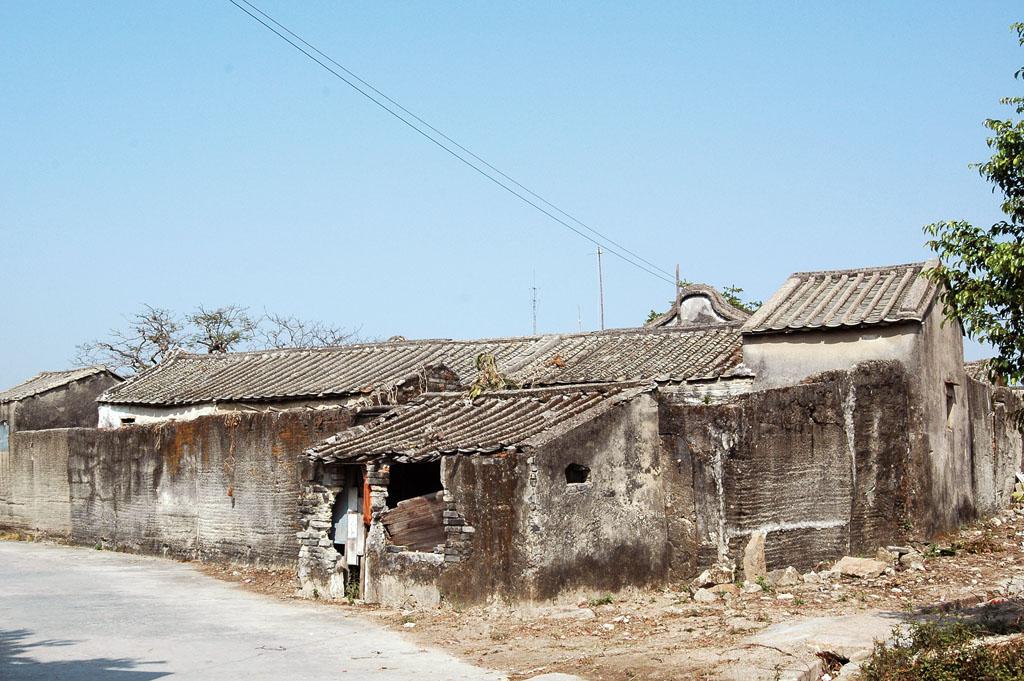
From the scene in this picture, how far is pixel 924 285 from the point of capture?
18.1 metres

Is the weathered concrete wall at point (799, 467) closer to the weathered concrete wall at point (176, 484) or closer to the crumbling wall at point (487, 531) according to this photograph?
the crumbling wall at point (487, 531)

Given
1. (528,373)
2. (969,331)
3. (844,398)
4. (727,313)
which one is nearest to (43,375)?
(528,373)

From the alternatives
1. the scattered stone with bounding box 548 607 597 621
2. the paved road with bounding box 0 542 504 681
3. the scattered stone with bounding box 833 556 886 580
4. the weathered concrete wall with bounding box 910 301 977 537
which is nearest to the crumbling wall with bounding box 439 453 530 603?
the scattered stone with bounding box 548 607 597 621

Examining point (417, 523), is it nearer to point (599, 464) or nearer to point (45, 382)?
point (599, 464)

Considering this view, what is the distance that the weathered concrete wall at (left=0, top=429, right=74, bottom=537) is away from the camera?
23219mm

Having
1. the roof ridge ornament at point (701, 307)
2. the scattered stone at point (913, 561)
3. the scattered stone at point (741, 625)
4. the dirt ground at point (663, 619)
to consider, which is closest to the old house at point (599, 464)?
the dirt ground at point (663, 619)

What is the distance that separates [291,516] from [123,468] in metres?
5.62

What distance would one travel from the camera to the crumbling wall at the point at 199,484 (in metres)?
17.8

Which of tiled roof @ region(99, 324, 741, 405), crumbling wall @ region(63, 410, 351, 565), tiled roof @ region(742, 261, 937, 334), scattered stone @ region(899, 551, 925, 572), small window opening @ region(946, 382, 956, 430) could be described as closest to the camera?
scattered stone @ region(899, 551, 925, 572)

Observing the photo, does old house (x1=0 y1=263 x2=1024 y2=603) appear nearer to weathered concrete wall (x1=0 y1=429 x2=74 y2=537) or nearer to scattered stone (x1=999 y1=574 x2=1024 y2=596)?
weathered concrete wall (x1=0 y1=429 x2=74 y2=537)

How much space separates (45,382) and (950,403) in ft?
76.0

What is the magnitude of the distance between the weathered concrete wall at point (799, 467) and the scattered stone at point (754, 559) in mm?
115

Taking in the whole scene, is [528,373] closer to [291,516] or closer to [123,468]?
[291,516]

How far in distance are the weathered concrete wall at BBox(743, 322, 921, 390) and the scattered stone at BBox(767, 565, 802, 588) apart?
160 inches
